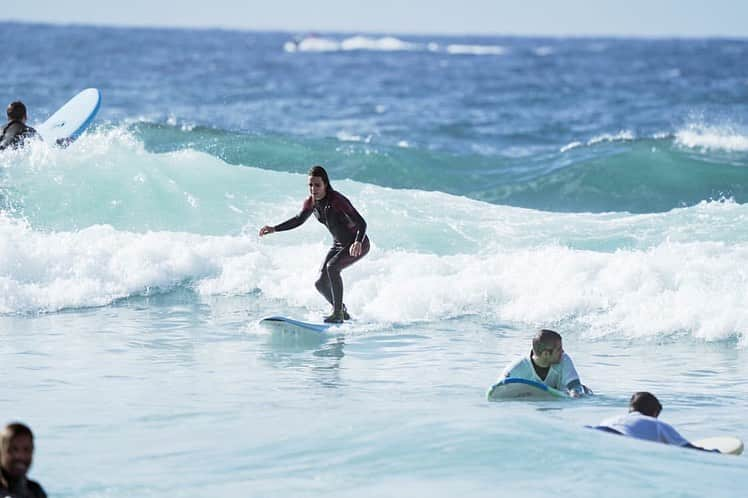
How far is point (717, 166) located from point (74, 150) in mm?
12111

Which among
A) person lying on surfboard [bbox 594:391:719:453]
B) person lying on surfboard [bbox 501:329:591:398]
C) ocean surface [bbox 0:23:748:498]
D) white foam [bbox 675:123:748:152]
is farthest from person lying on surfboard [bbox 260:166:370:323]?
white foam [bbox 675:123:748:152]

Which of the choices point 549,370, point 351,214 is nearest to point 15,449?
point 549,370

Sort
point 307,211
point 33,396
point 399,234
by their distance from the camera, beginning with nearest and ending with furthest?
point 33,396 < point 307,211 < point 399,234

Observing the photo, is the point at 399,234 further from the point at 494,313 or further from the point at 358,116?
the point at 358,116

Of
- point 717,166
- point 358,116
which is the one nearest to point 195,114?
point 358,116

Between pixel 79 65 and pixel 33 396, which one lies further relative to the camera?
→ pixel 79 65

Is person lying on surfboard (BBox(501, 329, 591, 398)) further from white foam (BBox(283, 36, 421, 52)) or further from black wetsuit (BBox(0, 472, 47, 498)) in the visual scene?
white foam (BBox(283, 36, 421, 52))

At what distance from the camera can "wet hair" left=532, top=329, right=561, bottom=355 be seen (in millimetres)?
8047

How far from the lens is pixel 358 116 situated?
3503cm

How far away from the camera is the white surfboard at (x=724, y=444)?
6887 mm

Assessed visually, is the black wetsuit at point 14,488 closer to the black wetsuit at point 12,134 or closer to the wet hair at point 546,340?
the wet hair at point 546,340

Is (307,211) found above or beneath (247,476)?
above

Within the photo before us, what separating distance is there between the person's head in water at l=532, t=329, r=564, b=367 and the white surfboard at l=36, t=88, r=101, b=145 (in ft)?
34.3

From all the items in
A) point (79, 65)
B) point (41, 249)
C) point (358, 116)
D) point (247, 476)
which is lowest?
point (247, 476)
